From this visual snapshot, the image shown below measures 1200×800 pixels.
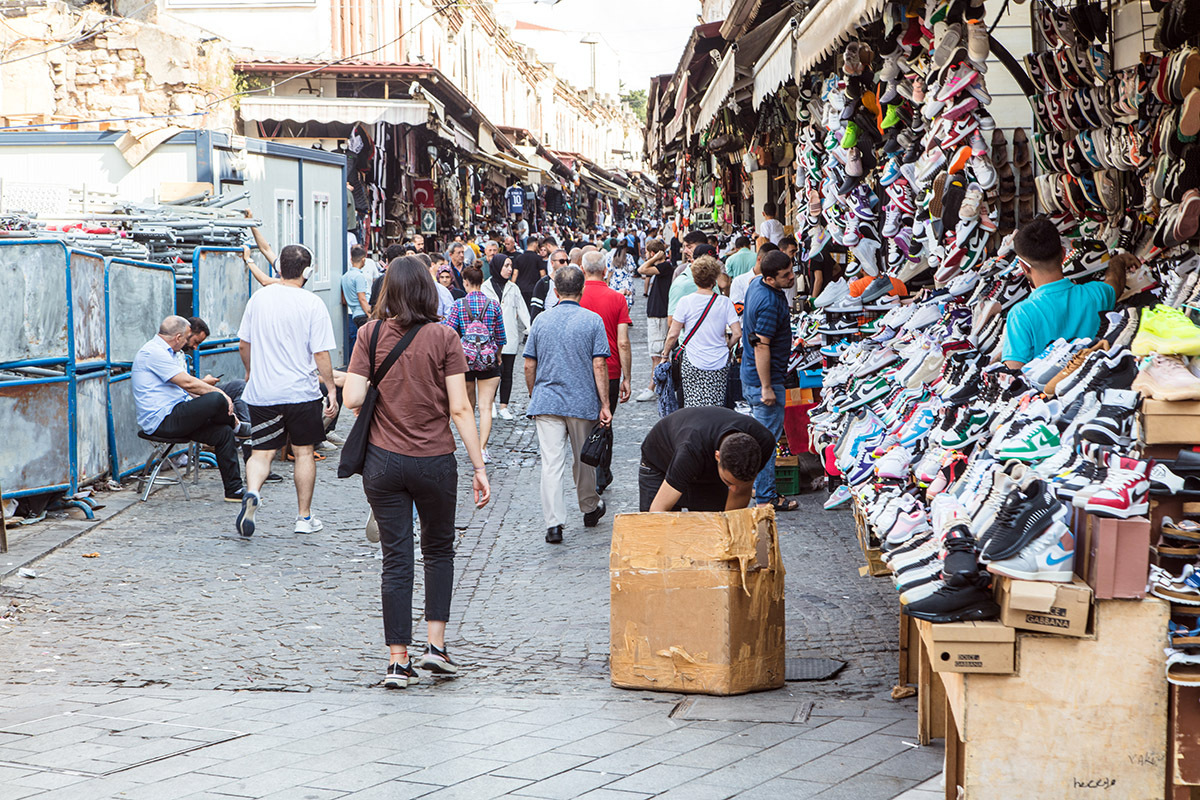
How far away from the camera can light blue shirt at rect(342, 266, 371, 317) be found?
49.6 ft

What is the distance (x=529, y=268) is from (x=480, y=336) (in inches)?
274

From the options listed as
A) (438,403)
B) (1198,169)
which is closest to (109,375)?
(438,403)

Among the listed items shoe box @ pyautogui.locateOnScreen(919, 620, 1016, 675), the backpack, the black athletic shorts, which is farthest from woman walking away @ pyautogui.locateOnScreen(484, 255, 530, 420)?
shoe box @ pyautogui.locateOnScreen(919, 620, 1016, 675)

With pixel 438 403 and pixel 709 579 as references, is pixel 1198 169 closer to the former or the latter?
pixel 709 579

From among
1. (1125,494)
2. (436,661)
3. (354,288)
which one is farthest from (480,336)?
(1125,494)

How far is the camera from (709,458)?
5.30 m

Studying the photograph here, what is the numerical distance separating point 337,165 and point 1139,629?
51.7ft

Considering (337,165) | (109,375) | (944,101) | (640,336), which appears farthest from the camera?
(640,336)

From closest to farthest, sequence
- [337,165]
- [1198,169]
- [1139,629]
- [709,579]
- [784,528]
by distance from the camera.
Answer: [1139,629] < [709,579] < [1198,169] < [784,528] < [337,165]

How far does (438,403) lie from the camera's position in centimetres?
551

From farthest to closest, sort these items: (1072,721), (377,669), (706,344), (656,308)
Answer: (656,308)
(706,344)
(377,669)
(1072,721)

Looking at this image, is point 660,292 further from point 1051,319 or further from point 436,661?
point 436,661

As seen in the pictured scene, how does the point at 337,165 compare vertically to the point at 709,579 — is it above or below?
above

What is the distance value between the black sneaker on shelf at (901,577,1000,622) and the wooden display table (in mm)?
128
